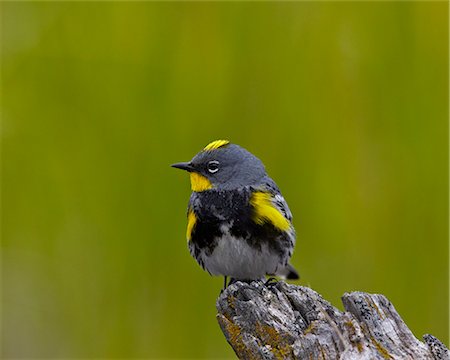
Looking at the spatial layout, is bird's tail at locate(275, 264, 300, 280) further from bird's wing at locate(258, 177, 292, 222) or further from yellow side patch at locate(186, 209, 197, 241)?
yellow side patch at locate(186, 209, 197, 241)

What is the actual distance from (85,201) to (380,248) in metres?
1.68

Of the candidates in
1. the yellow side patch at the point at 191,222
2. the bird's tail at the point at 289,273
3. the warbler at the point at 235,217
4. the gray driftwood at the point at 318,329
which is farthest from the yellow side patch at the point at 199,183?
the gray driftwood at the point at 318,329

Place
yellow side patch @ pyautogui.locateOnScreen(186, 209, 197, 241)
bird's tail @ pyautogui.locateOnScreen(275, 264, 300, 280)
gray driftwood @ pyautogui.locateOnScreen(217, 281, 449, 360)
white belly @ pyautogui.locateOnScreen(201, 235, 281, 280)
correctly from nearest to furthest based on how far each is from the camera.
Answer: gray driftwood @ pyautogui.locateOnScreen(217, 281, 449, 360) → white belly @ pyautogui.locateOnScreen(201, 235, 281, 280) → yellow side patch @ pyautogui.locateOnScreen(186, 209, 197, 241) → bird's tail @ pyautogui.locateOnScreen(275, 264, 300, 280)

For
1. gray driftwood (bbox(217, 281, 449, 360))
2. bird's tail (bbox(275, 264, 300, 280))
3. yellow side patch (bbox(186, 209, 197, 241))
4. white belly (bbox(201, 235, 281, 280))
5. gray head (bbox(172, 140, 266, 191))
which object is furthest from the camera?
bird's tail (bbox(275, 264, 300, 280))

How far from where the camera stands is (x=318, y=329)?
290 centimetres

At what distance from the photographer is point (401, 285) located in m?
4.93

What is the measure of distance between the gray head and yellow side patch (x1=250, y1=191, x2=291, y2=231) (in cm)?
12

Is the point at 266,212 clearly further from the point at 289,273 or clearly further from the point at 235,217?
the point at 289,273

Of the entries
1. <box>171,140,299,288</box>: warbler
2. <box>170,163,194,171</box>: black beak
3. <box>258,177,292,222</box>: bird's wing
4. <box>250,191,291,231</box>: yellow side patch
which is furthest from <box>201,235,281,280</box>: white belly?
<box>170,163,194,171</box>: black beak

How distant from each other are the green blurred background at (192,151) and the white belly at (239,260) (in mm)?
681

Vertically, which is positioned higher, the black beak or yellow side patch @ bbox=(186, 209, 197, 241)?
the black beak

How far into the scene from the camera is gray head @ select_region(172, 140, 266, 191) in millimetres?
4238

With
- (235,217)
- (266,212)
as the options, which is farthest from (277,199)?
(235,217)

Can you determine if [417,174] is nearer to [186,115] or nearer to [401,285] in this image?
[401,285]
